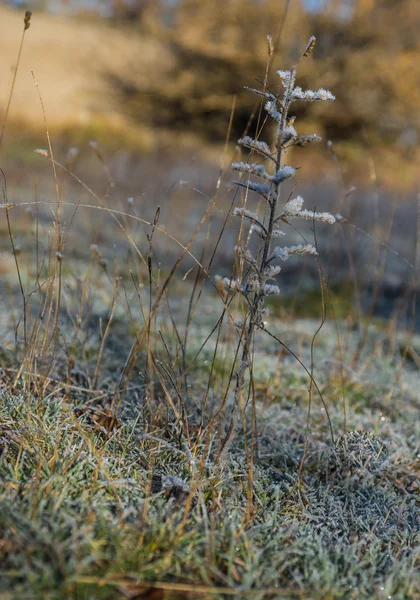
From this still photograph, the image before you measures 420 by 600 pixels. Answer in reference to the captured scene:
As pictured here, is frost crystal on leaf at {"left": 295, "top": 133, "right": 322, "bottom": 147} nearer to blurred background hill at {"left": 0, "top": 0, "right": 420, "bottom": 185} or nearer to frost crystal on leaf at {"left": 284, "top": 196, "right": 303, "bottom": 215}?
frost crystal on leaf at {"left": 284, "top": 196, "right": 303, "bottom": 215}

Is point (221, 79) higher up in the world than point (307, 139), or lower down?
higher up

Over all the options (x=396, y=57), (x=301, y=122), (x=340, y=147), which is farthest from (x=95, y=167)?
(x=396, y=57)

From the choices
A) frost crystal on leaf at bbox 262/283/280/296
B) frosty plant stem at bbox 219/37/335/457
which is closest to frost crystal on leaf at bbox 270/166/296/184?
frosty plant stem at bbox 219/37/335/457

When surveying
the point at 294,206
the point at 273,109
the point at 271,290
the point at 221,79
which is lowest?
the point at 271,290

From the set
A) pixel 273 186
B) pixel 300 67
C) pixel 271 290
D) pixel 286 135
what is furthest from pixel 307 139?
pixel 300 67

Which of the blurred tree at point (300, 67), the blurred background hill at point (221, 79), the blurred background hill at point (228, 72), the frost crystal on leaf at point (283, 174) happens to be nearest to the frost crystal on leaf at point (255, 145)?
the frost crystal on leaf at point (283, 174)

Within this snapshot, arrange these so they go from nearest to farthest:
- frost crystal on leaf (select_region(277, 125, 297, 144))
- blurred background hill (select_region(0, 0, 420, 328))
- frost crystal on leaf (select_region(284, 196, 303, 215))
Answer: frost crystal on leaf (select_region(277, 125, 297, 144))
frost crystal on leaf (select_region(284, 196, 303, 215))
blurred background hill (select_region(0, 0, 420, 328))

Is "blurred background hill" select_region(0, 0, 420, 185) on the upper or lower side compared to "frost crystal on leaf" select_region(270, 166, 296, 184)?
upper

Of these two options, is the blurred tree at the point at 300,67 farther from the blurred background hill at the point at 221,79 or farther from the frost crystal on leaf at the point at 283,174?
the frost crystal on leaf at the point at 283,174

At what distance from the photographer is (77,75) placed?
1363 centimetres

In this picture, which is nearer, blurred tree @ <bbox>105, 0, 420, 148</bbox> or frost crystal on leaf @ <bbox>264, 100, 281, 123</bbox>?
frost crystal on leaf @ <bbox>264, 100, 281, 123</bbox>

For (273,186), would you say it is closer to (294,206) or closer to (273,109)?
(294,206)

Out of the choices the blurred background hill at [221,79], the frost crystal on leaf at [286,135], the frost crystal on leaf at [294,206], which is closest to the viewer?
the frost crystal on leaf at [286,135]

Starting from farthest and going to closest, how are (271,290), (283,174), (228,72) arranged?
(228,72)
(271,290)
(283,174)
